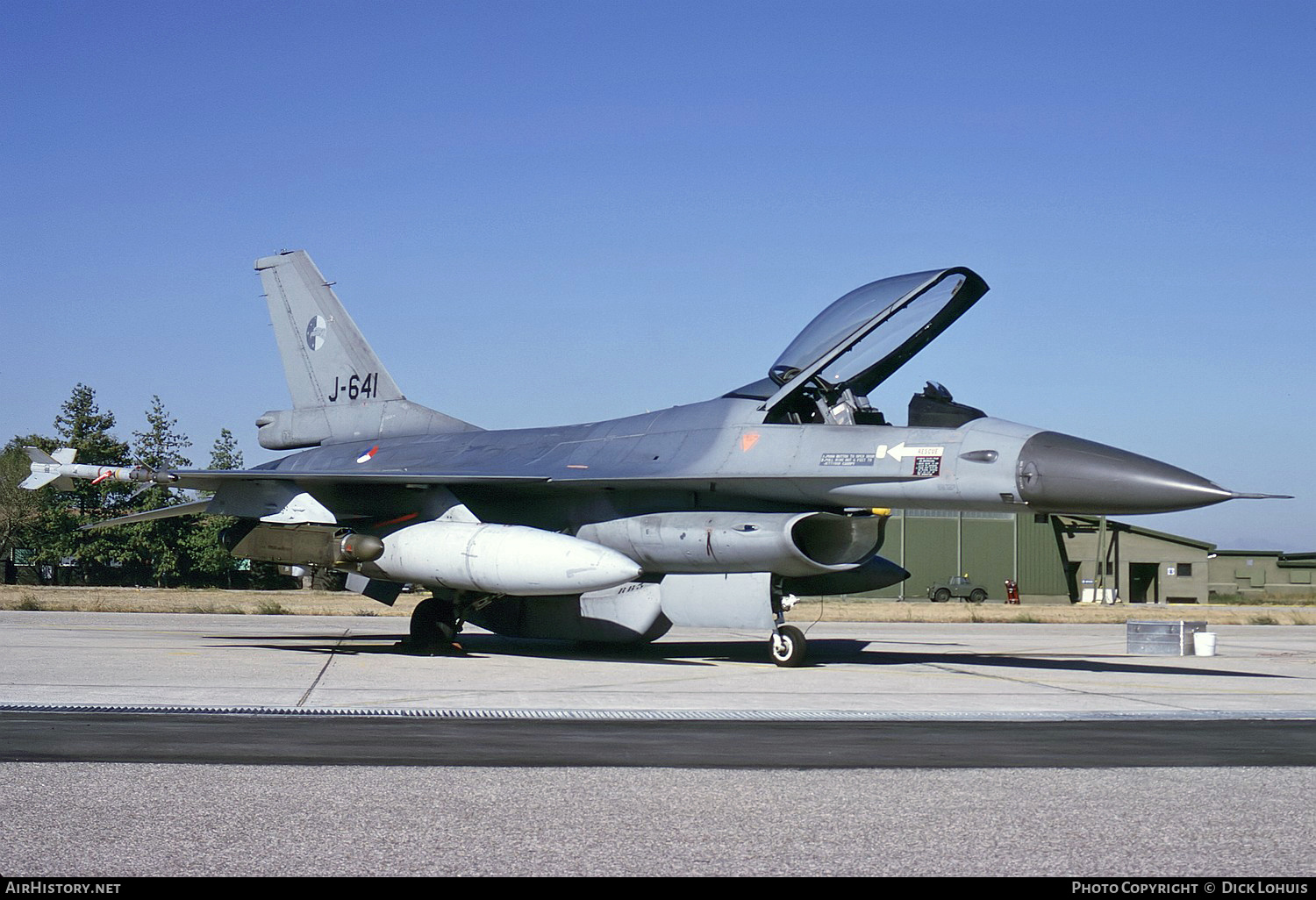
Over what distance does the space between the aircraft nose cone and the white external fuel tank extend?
3.84 metres

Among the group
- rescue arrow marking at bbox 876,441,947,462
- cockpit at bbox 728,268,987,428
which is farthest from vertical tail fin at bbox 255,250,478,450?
rescue arrow marking at bbox 876,441,947,462

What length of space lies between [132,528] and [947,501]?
51.1m

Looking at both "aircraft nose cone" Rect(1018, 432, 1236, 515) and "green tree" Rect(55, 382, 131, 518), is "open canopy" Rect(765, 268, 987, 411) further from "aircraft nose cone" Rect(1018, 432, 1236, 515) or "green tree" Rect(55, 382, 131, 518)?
"green tree" Rect(55, 382, 131, 518)

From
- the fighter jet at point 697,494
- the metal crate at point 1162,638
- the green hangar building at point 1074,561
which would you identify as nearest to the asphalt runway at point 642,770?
the fighter jet at point 697,494

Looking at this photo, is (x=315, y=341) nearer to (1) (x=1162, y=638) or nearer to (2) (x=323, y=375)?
(2) (x=323, y=375)

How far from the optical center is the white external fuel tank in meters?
11.8

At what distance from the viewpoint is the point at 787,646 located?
12078 mm

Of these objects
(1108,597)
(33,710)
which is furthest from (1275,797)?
(1108,597)

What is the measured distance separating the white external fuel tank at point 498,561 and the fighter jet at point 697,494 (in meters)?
0.02

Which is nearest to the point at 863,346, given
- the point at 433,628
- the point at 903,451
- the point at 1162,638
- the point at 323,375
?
the point at 903,451

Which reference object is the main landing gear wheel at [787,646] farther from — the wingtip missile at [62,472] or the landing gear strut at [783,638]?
the wingtip missile at [62,472]

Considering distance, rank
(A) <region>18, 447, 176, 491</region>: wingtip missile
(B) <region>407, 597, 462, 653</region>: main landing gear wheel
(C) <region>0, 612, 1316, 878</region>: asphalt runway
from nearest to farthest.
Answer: (C) <region>0, 612, 1316, 878</region>: asphalt runway < (B) <region>407, 597, 462, 653</region>: main landing gear wheel < (A) <region>18, 447, 176, 491</region>: wingtip missile

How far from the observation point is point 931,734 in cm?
718
